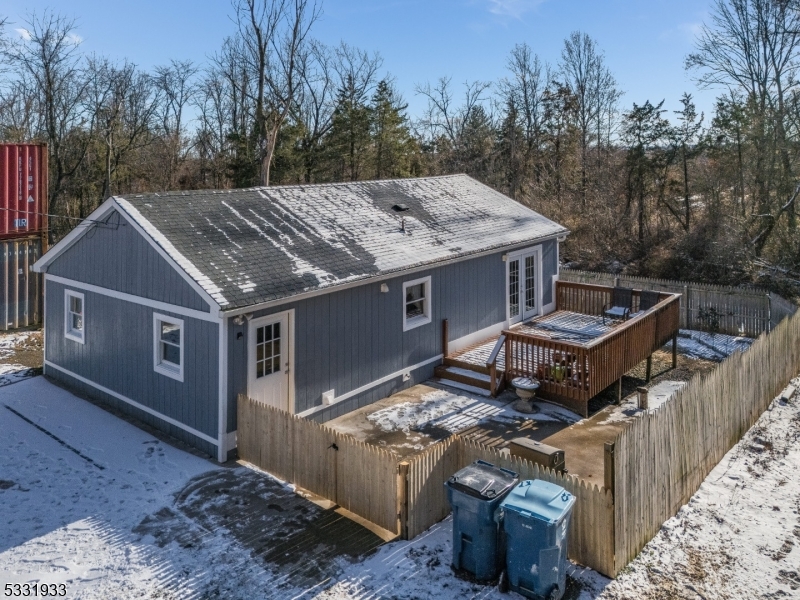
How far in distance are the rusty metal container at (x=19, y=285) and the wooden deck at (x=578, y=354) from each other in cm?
1235

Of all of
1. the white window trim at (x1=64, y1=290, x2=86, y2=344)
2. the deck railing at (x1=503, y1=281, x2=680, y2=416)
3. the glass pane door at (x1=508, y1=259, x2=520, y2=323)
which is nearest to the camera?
the deck railing at (x1=503, y1=281, x2=680, y2=416)

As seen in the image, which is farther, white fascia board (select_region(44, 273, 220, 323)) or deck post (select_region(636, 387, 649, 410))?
deck post (select_region(636, 387, 649, 410))

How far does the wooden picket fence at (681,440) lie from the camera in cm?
659

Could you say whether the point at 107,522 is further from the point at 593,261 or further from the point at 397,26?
the point at 397,26

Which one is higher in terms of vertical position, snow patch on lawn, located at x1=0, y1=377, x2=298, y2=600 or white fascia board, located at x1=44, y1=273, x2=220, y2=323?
white fascia board, located at x1=44, y1=273, x2=220, y2=323

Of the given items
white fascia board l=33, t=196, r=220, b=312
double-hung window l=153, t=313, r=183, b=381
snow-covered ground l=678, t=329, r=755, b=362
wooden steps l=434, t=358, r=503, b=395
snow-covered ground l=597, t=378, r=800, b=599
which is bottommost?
snow-covered ground l=597, t=378, r=800, b=599

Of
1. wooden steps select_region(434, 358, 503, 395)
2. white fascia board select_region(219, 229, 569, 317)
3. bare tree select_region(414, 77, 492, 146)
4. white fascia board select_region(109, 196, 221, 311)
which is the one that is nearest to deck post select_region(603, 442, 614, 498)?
white fascia board select_region(219, 229, 569, 317)

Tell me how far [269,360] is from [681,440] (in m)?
6.10

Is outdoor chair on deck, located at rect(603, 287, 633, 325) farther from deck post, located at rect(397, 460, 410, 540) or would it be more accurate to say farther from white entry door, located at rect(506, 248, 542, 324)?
deck post, located at rect(397, 460, 410, 540)

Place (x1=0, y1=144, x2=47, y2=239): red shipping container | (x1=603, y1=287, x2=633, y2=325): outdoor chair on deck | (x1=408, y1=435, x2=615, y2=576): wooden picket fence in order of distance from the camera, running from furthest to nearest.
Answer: (x1=0, y1=144, x2=47, y2=239): red shipping container, (x1=603, y1=287, x2=633, y2=325): outdoor chair on deck, (x1=408, y1=435, x2=615, y2=576): wooden picket fence

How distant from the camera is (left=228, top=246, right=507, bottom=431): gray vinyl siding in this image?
1022 centimetres

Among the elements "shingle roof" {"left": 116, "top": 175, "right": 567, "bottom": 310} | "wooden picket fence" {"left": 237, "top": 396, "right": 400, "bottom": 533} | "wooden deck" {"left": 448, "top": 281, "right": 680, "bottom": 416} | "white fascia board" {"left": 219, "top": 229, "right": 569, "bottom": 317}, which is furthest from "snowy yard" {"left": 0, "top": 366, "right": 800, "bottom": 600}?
"shingle roof" {"left": 116, "top": 175, "right": 567, "bottom": 310}

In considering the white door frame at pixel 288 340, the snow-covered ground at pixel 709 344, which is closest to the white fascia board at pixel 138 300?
the white door frame at pixel 288 340

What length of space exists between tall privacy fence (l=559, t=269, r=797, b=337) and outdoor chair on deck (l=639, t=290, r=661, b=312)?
137 inches
